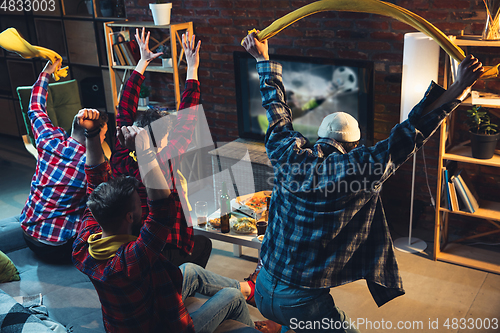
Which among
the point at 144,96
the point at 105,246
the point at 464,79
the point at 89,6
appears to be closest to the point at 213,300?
the point at 105,246

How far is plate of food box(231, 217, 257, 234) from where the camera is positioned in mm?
2648

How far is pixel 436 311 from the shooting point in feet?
8.20

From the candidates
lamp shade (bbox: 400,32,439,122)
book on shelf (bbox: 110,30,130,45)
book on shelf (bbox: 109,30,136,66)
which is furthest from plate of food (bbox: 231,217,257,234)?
book on shelf (bbox: 110,30,130,45)

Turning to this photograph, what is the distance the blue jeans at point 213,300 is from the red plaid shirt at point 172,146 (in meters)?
0.21

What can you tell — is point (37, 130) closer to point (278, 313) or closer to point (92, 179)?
point (92, 179)

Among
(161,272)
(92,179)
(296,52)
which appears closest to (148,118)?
(92,179)

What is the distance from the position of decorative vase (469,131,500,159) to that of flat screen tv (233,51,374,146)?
0.67 m

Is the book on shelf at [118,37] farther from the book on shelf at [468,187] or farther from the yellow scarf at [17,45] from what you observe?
the book on shelf at [468,187]

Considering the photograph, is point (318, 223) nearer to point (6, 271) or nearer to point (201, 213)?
point (201, 213)

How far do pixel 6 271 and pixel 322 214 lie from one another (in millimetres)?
1670

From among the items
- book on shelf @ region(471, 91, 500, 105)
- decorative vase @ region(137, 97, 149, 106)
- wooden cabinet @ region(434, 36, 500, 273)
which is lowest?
wooden cabinet @ region(434, 36, 500, 273)

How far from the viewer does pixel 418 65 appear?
109 inches

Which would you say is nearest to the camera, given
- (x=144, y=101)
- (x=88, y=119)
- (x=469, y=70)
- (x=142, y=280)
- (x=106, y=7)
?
(x=469, y=70)

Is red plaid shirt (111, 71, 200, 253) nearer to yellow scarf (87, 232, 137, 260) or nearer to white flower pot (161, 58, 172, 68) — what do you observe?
yellow scarf (87, 232, 137, 260)
